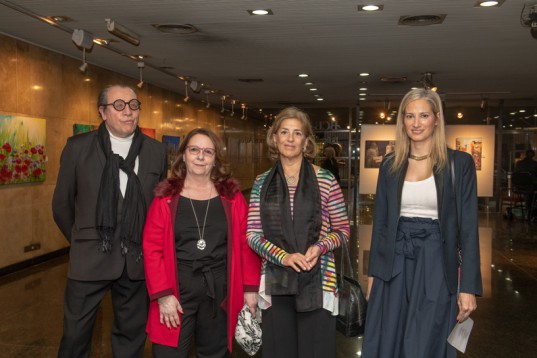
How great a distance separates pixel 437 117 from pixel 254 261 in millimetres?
1257

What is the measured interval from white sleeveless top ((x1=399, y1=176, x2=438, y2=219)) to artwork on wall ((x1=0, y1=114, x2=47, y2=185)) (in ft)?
19.2

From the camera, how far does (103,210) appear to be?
285 cm

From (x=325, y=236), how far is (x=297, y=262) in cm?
25

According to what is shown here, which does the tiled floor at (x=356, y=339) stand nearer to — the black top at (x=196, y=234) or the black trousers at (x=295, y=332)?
the black trousers at (x=295, y=332)

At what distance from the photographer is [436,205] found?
8.65ft

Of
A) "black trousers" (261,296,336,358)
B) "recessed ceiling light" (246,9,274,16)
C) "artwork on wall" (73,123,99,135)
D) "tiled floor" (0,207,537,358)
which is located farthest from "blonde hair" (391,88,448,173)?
"artwork on wall" (73,123,99,135)

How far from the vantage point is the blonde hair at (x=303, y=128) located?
2.78 metres

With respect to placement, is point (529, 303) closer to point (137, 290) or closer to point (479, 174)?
point (137, 290)

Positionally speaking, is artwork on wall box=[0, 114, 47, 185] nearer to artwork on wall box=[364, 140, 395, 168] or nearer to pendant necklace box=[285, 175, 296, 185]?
pendant necklace box=[285, 175, 296, 185]

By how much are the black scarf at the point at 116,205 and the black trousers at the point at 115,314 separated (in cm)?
23

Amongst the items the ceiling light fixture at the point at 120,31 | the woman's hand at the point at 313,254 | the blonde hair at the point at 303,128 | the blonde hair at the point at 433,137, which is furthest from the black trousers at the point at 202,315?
the ceiling light fixture at the point at 120,31

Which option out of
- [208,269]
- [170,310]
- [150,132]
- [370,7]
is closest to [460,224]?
[208,269]

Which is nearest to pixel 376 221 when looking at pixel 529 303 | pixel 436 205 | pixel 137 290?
pixel 436 205

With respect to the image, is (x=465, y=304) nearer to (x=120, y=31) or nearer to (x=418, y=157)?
(x=418, y=157)
